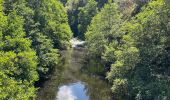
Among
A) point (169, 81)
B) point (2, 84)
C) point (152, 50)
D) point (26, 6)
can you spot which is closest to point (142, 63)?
point (152, 50)

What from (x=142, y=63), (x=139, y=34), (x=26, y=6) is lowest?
(x=142, y=63)

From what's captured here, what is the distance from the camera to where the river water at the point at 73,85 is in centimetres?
5410

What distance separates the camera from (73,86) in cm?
6134

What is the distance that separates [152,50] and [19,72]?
1844cm

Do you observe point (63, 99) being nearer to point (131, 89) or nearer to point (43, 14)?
point (131, 89)

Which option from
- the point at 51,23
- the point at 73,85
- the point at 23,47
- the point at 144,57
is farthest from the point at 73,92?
the point at 51,23

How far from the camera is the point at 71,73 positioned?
2726 inches

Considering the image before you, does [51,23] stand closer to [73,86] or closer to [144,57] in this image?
[73,86]

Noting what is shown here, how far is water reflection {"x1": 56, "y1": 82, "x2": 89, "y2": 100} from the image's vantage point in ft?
178

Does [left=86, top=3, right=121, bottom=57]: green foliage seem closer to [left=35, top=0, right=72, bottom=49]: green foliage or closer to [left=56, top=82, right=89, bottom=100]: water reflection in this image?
[left=35, top=0, right=72, bottom=49]: green foliage

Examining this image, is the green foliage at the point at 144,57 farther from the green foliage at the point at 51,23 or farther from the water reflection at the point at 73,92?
the green foliage at the point at 51,23

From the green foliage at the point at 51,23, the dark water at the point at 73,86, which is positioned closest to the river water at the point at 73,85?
the dark water at the point at 73,86

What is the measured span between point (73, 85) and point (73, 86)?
22.6 inches

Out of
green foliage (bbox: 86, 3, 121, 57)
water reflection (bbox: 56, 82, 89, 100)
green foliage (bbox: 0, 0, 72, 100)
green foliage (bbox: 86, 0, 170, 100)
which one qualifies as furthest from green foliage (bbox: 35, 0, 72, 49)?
green foliage (bbox: 86, 0, 170, 100)
